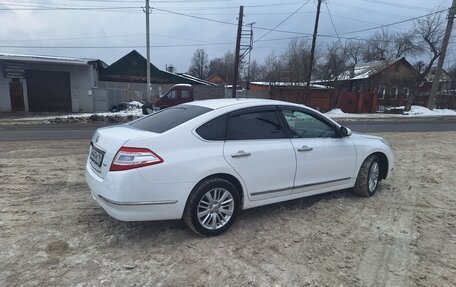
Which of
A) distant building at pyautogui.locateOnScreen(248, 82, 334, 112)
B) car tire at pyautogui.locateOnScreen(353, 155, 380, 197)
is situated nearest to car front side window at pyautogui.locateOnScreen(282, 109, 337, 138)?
car tire at pyautogui.locateOnScreen(353, 155, 380, 197)

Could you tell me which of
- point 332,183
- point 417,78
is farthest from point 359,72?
point 332,183

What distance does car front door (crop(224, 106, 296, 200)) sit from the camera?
4246mm

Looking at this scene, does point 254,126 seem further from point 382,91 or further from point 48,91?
point 382,91

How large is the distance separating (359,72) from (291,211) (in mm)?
43923

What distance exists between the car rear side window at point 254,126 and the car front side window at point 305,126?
238mm

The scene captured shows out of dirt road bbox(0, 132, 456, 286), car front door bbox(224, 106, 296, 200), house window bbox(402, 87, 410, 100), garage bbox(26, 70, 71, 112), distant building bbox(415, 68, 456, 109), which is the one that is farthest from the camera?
distant building bbox(415, 68, 456, 109)

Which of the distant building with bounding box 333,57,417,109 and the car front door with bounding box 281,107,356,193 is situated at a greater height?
the distant building with bounding box 333,57,417,109

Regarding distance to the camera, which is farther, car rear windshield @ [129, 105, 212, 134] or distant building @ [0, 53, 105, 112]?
distant building @ [0, 53, 105, 112]

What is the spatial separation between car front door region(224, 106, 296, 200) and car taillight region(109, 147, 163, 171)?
85 centimetres

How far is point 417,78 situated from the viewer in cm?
3675

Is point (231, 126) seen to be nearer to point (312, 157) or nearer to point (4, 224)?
point (312, 157)

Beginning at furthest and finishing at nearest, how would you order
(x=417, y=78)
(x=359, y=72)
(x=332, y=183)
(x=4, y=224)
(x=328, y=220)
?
(x=359, y=72)
(x=417, y=78)
(x=332, y=183)
(x=328, y=220)
(x=4, y=224)

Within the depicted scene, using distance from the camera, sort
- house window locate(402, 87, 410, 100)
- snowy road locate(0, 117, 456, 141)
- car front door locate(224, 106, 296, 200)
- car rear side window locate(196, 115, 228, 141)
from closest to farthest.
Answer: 1. car rear side window locate(196, 115, 228, 141)
2. car front door locate(224, 106, 296, 200)
3. snowy road locate(0, 117, 456, 141)
4. house window locate(402, 87, 410, 100)

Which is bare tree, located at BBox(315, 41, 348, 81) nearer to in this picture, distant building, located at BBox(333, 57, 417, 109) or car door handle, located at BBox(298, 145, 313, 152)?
distant building, located at BBox(333, 57, 417, 109)
